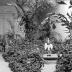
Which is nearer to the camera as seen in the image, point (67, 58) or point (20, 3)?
point (67, 58)

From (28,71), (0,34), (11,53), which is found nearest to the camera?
(28,71)

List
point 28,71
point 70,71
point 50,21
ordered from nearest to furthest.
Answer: point 70,71 → point 28,71 → point 50,21

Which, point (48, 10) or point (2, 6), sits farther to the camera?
point (2, 6)

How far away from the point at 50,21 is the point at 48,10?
1.16 metres

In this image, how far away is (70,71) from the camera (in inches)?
280

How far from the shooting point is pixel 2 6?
1631cm

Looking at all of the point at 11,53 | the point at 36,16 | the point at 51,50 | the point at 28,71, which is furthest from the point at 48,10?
the point at 28,71

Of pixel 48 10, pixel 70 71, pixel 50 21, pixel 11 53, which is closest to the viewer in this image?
pixel 70 71

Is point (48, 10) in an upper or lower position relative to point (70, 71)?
upper

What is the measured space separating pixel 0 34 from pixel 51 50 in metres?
5.01

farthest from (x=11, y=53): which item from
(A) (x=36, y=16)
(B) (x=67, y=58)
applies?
(B) (x=67, y=58)

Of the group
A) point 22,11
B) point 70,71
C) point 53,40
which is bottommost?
point 53,40

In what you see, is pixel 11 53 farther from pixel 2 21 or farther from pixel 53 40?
pixel 2 21

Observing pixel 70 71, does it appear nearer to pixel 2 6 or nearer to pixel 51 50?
pixel 51 50
